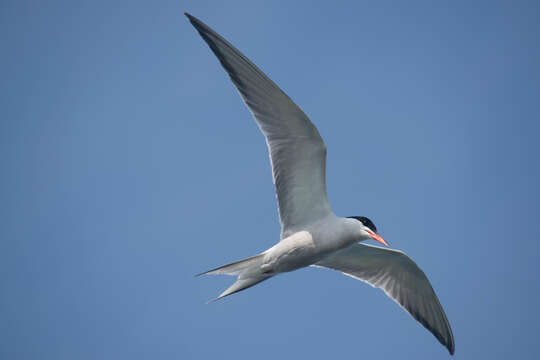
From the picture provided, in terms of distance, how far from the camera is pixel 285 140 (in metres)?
5.67

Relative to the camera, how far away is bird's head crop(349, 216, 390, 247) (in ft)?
18.5

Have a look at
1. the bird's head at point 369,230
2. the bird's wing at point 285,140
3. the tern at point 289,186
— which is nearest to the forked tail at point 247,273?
the tern at point 289,186

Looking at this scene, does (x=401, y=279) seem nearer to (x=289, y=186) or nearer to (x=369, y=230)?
(x=369, y=230)

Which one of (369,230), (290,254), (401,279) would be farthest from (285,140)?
(401,279)

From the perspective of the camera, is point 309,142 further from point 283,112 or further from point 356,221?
point 356,221

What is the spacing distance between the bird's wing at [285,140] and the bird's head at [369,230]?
42cm

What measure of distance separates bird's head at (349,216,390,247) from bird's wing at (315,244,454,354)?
0.73 m

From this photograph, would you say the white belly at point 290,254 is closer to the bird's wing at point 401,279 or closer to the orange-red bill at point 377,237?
the orange-red bill at point 377,237

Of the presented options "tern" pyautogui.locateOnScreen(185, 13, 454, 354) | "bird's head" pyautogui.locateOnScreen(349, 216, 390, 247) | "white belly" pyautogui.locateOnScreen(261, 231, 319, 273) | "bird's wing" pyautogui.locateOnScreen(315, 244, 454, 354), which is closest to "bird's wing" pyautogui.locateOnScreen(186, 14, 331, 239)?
"tern" pyautogui.locateOnScreen(185, 13, 454, 354)

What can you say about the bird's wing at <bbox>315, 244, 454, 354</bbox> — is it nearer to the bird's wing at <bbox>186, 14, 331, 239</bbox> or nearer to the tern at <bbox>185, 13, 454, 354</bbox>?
the tern at <bbox>185, 13, 454, 354</bbox>

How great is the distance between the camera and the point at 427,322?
6.55 meters

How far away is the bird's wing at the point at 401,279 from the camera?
6.48 metres

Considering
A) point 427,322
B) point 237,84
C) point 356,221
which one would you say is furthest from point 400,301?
point 237,84

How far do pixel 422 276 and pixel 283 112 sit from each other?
8.88 ft
